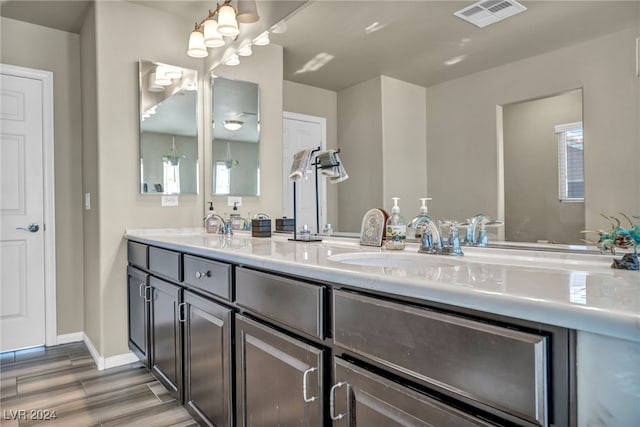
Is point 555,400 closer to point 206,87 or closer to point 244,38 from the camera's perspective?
point 244,38

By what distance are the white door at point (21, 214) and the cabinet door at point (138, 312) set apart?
0.89m

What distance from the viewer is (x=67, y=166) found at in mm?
3055

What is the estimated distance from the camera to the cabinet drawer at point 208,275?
150 centimetres

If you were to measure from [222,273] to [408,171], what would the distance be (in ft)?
2.71

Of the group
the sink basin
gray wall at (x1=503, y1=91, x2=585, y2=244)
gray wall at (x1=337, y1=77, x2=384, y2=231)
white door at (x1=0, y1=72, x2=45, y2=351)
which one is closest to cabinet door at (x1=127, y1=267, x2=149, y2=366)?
white door at (x1=0, y1=72, x2=45, y2=351)

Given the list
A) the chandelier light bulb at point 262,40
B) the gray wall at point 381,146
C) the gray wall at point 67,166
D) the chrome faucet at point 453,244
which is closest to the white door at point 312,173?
the gray wall at point 381,146

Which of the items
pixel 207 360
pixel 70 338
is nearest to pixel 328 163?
pixel 207 360

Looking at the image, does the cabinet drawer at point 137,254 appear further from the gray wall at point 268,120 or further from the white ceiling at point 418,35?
the white ceiling at point 418,35

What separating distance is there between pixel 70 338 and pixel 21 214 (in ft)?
3.23

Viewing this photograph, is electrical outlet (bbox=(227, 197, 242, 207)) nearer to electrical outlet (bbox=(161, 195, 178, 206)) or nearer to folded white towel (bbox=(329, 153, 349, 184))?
electrical outlet (bbox=(161, 195, 178, 206))

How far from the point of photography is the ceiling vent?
128 cm

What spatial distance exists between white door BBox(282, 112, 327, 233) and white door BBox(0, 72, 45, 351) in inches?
76.8

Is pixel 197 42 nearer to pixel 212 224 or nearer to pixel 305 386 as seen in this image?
pixel 212 224

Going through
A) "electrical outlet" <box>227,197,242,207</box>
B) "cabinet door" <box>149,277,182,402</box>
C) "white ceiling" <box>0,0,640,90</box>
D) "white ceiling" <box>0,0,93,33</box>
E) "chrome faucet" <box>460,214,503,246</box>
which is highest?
"white ceiling" <box>0,0,93,33</box>
